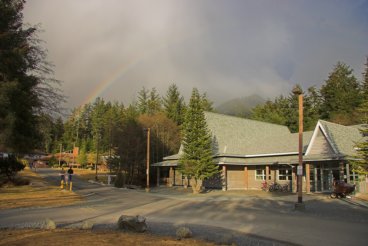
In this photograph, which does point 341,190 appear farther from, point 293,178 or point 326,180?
point 293,178

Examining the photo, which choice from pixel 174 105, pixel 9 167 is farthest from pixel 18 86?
pixel 174 105

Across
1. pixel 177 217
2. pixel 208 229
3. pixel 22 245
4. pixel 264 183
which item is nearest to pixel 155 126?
pixel 264 183

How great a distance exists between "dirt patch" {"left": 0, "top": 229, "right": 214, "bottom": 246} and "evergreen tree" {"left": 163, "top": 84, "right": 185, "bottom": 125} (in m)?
60.4

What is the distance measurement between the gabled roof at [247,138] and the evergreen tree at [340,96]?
19.6 metres

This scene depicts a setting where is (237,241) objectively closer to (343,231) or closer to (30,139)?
(343,231)

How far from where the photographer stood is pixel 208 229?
12.4 m

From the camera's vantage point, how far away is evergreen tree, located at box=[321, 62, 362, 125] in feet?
204

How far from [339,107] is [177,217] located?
56699mm

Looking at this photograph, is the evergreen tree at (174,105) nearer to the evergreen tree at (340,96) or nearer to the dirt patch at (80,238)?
the evergreen tree at (340,96)

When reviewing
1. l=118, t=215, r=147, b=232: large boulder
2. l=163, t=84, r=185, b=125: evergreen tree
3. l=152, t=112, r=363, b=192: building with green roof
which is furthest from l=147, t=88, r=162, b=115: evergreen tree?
l=118, t=215, r=147, b=232: large boulder

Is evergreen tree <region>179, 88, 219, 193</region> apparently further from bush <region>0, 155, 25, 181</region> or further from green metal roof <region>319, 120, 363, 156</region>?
bush <region>0, 155, 25, 181</region>

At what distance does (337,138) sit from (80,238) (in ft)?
86.7

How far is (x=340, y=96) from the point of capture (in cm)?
6594

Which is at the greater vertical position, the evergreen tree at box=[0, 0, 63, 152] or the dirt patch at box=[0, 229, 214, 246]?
the evergreen tree at box=[0, 0, 63, 152]
